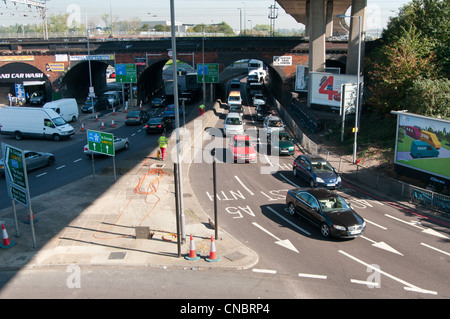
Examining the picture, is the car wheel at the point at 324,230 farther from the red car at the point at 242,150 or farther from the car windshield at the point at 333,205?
the red car at the point at 242,150

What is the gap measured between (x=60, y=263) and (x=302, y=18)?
8847cm

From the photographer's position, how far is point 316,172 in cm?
2366

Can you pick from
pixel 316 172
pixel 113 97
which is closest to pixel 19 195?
pixel 316 172

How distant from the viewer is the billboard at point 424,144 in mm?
21445

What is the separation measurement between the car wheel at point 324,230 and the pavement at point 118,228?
3.48 meters

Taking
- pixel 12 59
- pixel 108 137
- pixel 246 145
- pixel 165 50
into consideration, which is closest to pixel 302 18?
pixel 165 50

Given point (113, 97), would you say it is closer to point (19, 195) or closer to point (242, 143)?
point (242, 143)

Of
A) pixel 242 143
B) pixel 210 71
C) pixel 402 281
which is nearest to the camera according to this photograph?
pixel 402 281

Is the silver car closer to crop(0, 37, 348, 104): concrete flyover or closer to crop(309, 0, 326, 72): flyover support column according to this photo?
crop(309, 0, 326, 72): flyover support column

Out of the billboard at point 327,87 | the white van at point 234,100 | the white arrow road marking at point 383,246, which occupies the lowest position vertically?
the white arrow road marking at point 383,246

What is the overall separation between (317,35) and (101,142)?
3041 centimetres

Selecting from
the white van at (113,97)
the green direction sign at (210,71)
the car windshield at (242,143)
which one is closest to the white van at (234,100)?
the green direction sign at (210,71)

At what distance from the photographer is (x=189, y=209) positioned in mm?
19812

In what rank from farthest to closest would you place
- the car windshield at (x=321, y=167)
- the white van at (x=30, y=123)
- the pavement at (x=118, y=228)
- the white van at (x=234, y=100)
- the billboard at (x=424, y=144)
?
1. the white van at (x=234, y=100)
2. the white van at (x=30, y=123)
3. the car windshield at (x=321, y=167)
4. the billboard at (x=424, y=144)
5. the pavement at (x=118, y=228)
